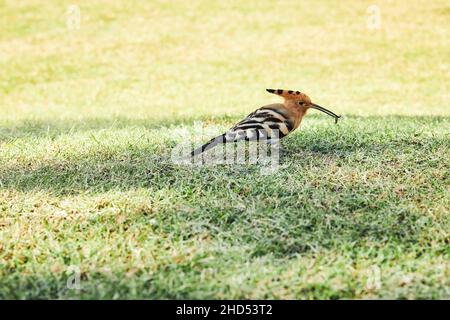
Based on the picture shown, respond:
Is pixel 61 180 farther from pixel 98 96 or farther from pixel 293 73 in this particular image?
pixel 293 73

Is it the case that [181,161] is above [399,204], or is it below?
above

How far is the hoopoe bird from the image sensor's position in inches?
171

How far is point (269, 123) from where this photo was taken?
4398 mm

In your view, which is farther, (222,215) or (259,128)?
(259,128)

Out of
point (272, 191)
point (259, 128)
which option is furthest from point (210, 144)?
point (272, 191)

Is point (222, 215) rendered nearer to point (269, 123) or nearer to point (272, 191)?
point (272, 191)

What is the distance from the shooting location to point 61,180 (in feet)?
14.5

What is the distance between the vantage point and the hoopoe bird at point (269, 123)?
171 inches

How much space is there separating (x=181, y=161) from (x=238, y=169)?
42 centimetres

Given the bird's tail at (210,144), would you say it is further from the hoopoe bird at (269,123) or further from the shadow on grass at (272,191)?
the shadow on grass at (272,191)

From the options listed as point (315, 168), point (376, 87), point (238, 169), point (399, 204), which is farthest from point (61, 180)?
point (376, 87)

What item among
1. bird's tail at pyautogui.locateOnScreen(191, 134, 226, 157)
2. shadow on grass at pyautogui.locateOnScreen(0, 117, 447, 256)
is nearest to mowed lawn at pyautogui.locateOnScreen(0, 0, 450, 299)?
shadow on grass at pyautogui.locateOnScreen(0, 117, 447, 256)

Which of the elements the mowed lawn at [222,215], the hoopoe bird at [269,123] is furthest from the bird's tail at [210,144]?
the mowed lawn at [222,215]

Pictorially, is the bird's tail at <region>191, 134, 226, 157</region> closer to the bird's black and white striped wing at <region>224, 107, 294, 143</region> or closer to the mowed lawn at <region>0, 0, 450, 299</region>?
the bird's black and white striped wing at <region>224, 107, 294, 143</region>
